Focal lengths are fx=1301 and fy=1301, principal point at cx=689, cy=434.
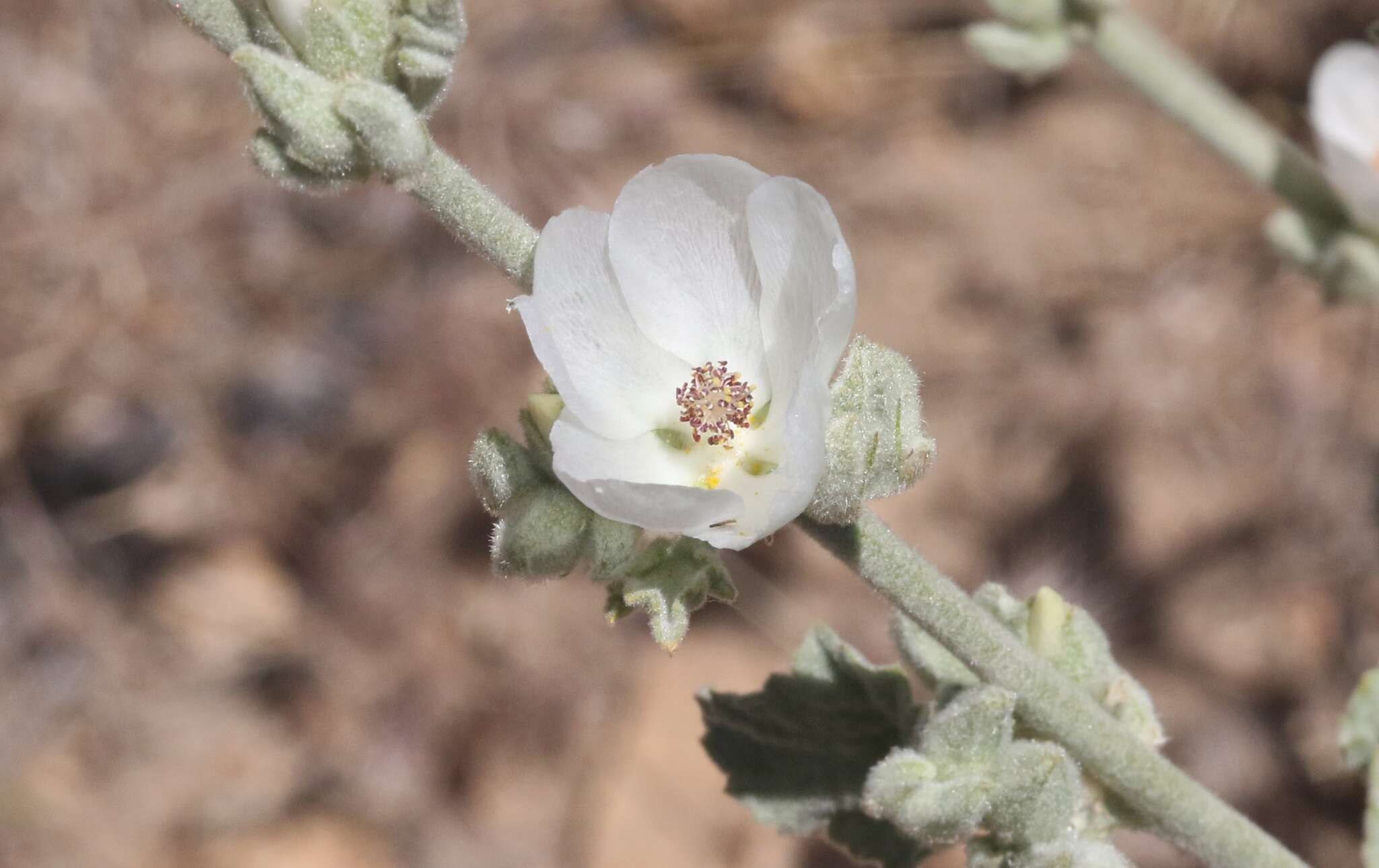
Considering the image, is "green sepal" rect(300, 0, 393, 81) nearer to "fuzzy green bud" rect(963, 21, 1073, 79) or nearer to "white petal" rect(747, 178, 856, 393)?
"white petal" rect(747, 178, 856, 393)

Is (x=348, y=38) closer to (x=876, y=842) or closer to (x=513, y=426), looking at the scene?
(x=876, y=842)

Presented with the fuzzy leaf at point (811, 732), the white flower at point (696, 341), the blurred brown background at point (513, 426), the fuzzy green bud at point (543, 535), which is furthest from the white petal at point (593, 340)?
the blurred brown background at point (513, 426)

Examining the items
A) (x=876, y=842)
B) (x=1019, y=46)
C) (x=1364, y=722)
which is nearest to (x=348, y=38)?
(x=876, y=842)

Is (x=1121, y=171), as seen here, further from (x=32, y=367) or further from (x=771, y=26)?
(x=32, y=367)

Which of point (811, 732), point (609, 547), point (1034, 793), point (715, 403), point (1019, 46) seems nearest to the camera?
point (609, 547)

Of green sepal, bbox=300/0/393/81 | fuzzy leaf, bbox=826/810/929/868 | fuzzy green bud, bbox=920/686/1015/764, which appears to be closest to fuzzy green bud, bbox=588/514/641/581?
fuzzy green bud, bbox=920/686/1015/764

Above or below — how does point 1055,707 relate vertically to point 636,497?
below

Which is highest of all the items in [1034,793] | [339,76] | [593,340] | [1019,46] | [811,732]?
[339,76]
